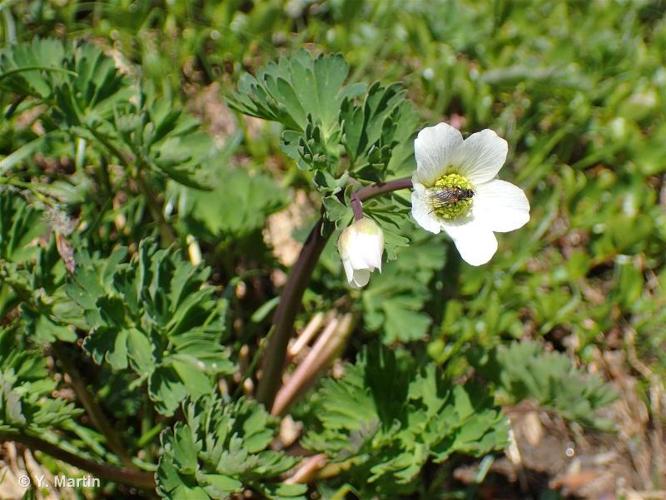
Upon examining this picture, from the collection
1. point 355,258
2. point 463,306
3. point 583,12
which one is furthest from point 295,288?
point 583,12

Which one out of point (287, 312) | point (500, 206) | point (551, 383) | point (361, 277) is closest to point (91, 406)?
point (287, 312)

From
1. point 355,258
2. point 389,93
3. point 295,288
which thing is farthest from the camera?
point 295,288

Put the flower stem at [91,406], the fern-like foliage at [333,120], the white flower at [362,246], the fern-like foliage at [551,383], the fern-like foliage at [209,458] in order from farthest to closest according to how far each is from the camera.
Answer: the fern-like foliage at [551,383] < the flower stem at [91,406] < the fern-like foliage at [209,458] < the fern-like foliage at [333,120] < the white flower at [362,246]

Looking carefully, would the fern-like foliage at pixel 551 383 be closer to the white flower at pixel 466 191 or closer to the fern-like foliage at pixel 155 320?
the white flower at pixel 466 191

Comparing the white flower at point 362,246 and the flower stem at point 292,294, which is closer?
the white flower at point 362,246

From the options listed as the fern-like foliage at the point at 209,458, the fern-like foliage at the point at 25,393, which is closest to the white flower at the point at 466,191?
the fern-like foliage at the point at 209,458

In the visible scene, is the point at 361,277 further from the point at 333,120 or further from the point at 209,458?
the point at 209,458

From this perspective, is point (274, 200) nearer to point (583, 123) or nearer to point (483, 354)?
point (483, 354)
